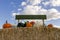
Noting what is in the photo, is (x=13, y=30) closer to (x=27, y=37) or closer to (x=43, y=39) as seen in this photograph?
(x=27, y=37)

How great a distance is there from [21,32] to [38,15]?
1668mm

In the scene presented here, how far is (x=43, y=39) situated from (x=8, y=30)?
1040mm

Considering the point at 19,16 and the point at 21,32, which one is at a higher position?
the point at 19,16

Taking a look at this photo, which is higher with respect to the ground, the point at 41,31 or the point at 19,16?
the point at 19,16

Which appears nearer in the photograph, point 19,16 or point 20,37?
point 20,37

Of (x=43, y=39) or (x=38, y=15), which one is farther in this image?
(x=38, y=15)

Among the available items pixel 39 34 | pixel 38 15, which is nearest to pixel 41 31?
pixel 39 34

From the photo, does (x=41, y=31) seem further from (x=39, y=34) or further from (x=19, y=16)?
(x=19, y=16)

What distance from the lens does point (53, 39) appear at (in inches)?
219

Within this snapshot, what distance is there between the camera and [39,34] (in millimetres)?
5535

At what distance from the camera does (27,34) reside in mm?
5508

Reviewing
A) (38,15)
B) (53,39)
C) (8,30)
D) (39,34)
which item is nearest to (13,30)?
(8,30)

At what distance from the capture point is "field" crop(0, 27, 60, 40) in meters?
5.51

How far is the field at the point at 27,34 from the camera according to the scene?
18.1ft
